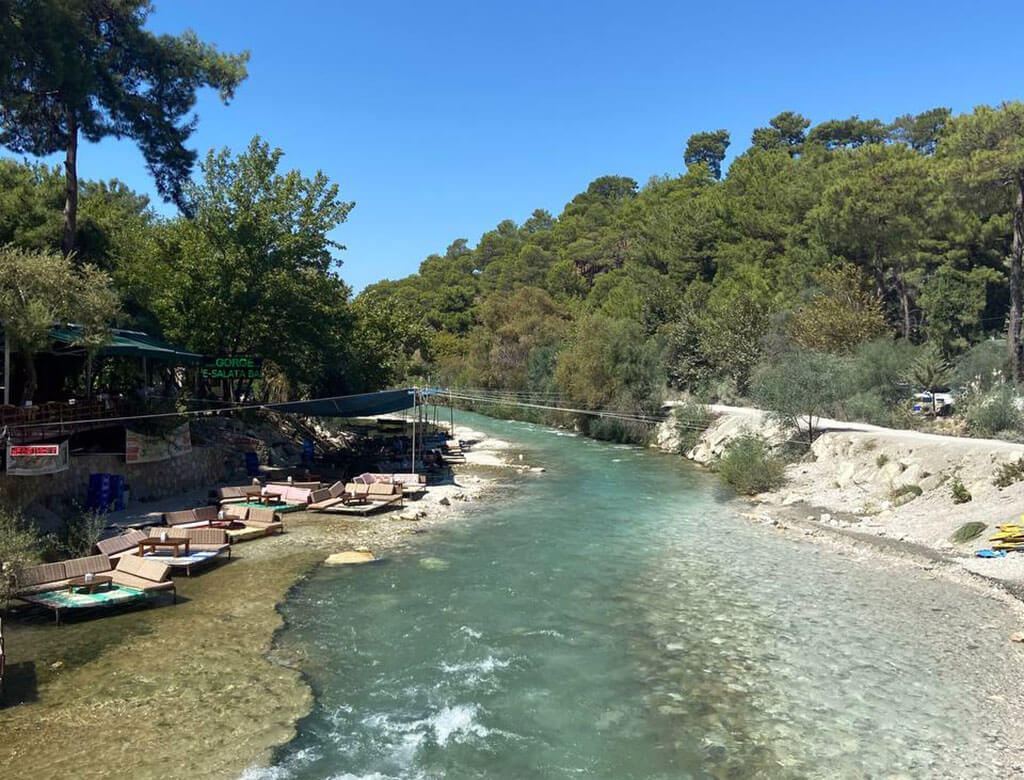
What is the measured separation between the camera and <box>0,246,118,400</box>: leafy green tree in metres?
14.6

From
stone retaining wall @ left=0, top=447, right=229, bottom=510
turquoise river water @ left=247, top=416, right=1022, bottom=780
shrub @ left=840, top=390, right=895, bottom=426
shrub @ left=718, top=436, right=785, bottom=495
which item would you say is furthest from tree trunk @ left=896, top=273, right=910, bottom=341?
stone retaining wall @ left=0, top=447, right=229, bottom=510

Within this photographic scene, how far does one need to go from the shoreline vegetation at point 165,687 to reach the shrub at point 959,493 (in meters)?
17.8

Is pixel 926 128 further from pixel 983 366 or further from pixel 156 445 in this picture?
pixel 156 445

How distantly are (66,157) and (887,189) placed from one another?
38423 mm

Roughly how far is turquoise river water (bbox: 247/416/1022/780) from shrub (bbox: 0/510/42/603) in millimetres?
4829

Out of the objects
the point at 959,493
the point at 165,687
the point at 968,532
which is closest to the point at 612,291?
the point at 959,493

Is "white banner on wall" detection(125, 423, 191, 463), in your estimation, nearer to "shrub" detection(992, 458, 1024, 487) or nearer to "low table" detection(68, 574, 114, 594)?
"low table" detection(68, 574, 114, 594)

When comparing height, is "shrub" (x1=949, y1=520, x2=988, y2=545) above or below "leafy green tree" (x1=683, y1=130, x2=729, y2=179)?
below

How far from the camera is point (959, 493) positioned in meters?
19.1

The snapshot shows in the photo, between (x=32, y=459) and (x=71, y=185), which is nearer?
(x=32, y=459)

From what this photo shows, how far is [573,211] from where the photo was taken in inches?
4729

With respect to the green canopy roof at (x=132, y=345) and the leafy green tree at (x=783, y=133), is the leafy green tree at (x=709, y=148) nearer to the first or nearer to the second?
the leafy green tree at (x=783, y=133)

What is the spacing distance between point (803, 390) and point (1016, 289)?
1298cm

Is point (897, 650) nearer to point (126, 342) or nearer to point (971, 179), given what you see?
point (126, 342)
